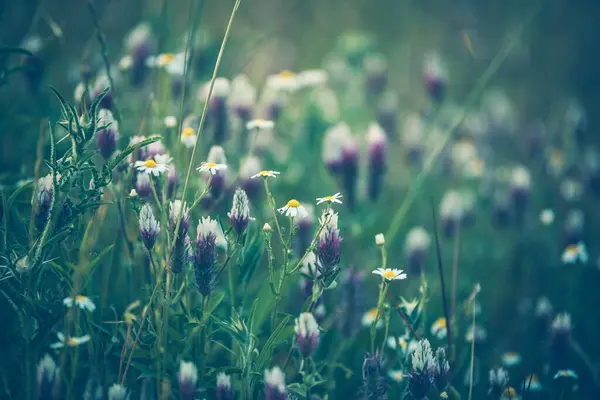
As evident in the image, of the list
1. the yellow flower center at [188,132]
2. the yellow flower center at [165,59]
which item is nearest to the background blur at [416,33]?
the yellow flower center at [165,59]

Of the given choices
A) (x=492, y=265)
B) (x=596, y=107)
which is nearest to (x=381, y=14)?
(x=596, y=107)

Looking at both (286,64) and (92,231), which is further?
(286,64)

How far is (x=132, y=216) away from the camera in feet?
6.84

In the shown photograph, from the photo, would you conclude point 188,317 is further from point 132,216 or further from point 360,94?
point 360,94

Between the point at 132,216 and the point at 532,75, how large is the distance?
3221 mm

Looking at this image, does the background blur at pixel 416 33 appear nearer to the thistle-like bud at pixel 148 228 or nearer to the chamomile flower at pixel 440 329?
the chamomile flower at pixel 440 329

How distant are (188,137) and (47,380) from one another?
872 mm

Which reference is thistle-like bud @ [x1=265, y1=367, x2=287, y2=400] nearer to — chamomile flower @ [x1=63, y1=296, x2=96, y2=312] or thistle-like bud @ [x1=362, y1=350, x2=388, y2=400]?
thistle-like bud @ [x1=362, y1=350, x2=388, y2=400]

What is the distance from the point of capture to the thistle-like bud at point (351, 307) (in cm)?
204

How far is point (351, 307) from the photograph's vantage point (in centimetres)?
205

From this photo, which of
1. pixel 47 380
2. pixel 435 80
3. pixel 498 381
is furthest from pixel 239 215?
pixel 435 80

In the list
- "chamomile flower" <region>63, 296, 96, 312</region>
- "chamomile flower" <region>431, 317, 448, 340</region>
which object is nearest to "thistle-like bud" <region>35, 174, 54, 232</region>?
"chamomile flower" <region>63, 296, 96, 312</region>

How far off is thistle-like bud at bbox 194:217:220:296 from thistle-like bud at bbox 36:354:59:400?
15.3 inches

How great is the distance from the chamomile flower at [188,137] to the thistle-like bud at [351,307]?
657 millimetres
